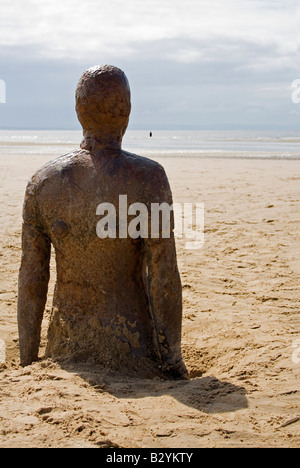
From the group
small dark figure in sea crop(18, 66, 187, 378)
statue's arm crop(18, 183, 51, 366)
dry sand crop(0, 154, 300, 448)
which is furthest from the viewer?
statue's arm crop(18, 183, 51, 366)

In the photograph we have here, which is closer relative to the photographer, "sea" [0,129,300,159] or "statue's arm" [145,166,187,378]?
"statue's arm" [145,166,187,378]

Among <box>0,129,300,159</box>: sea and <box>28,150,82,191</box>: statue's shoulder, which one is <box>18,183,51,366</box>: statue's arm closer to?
<box>28,150,82,191</box>: statue's shoulder

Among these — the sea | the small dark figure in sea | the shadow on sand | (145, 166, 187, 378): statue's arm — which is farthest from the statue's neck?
the sea

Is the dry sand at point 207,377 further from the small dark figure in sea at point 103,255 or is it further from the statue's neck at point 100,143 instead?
the statue's neck at point 100,143

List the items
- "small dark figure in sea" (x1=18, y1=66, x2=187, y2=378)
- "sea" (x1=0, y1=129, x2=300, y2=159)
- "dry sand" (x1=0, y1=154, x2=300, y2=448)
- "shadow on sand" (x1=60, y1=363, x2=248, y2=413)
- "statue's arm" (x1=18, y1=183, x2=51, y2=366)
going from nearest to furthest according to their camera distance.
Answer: "dry sand" (x1=0, y1=154, x2=300, y2=448) < "shadow on sand" (x1=60, y1=363, x2=248, y2=413) < "small dark figure in sea" (x1=18, y1=66, x2=187, y2=378) < "statue's arm" (x1=18, y1=183, x2=51, y2=366) < "sea" (x1=0, y1=129, x2=300, y2=159)

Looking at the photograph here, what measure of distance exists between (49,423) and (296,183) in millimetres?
11085

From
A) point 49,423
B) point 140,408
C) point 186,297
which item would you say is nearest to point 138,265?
point 140,408

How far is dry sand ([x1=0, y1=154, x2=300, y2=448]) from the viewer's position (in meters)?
2.22

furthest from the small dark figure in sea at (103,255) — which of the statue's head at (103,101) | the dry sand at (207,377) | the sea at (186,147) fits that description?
the sea at (186,147)

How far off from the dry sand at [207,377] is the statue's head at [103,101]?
3.98 ft

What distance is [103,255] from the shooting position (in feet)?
9.34

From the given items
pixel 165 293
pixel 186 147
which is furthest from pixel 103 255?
pixel 186 147

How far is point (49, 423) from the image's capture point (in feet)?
7.33

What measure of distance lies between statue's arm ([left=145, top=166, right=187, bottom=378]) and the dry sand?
0.19m
